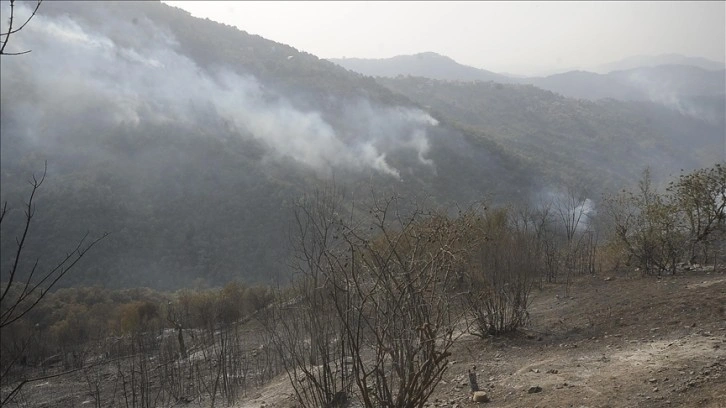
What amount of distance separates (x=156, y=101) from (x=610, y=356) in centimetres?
6768

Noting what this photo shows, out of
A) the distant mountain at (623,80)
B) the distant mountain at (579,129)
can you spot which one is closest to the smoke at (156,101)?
the distant mountain at (579,129)

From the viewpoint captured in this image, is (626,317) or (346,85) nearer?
(626,317)

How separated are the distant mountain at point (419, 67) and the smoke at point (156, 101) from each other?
2433 inches

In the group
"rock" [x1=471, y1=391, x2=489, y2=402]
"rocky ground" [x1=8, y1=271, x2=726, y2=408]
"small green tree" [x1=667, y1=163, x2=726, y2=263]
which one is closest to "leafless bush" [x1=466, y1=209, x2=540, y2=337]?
"rocky ground" [x1=8, y1=271, x2=726, y2=408]

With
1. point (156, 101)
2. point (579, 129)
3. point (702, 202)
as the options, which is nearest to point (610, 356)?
point (702, 202)

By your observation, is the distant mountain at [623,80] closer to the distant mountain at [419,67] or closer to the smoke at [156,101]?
the distant mountain at [419,67]

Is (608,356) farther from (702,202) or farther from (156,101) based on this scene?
(156,101)

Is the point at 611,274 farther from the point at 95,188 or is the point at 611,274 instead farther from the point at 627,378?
the point at 95,188

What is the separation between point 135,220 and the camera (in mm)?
44906

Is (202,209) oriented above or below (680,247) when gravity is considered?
above

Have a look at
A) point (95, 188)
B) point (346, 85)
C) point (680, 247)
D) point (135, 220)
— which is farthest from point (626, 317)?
point (346, 85)

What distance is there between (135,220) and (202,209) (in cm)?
604

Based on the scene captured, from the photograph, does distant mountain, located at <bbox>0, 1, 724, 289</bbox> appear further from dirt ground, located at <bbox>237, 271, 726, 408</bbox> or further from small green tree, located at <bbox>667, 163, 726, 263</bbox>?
dirt ground, located at <bbox>237, 271, 726, 408</bbox>

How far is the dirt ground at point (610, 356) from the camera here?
426 cm
